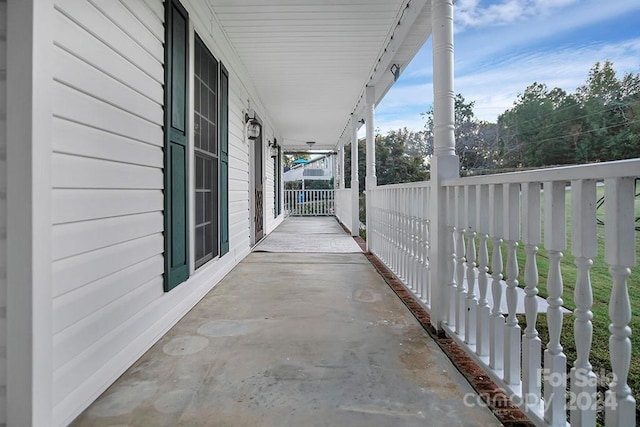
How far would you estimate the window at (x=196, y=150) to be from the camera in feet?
8.64

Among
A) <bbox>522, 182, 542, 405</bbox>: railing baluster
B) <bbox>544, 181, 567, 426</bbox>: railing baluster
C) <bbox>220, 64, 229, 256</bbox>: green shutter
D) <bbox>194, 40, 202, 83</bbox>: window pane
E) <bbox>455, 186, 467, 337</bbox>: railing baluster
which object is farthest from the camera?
<bbox>220, 64, 229, 256</bbox>: green shutter

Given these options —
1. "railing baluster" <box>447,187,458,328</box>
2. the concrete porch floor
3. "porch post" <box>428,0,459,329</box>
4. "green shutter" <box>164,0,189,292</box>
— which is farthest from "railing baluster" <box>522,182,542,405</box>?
"green shutter" <box>164,0,189,292</box>

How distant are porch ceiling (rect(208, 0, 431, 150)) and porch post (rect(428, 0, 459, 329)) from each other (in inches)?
34.9

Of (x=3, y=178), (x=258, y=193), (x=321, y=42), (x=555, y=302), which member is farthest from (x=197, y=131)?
(x=258, y=193)

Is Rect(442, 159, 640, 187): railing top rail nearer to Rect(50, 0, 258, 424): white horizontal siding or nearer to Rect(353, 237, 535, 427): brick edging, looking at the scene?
Rect(353, 237, 535, 427): brick edging

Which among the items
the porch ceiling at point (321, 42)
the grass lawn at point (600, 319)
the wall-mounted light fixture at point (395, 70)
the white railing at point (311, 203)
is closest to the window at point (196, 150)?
the porch ceiling at point (321, 42)

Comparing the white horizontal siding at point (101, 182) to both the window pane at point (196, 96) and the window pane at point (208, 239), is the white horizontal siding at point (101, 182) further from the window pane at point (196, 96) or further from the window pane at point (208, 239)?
the window pane at point (208, 239)

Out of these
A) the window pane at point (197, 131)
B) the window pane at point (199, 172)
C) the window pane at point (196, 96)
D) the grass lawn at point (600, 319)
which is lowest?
the grass lawn at point (600, 319)

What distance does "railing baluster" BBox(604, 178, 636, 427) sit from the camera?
1.02 m

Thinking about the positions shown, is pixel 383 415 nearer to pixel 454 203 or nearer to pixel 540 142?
pixel 454 203

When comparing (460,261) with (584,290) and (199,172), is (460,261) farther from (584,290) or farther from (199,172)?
(199,172)

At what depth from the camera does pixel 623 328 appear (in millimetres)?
1035

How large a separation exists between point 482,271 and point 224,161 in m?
3.23

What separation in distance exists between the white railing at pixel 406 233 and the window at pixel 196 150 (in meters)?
1.93
